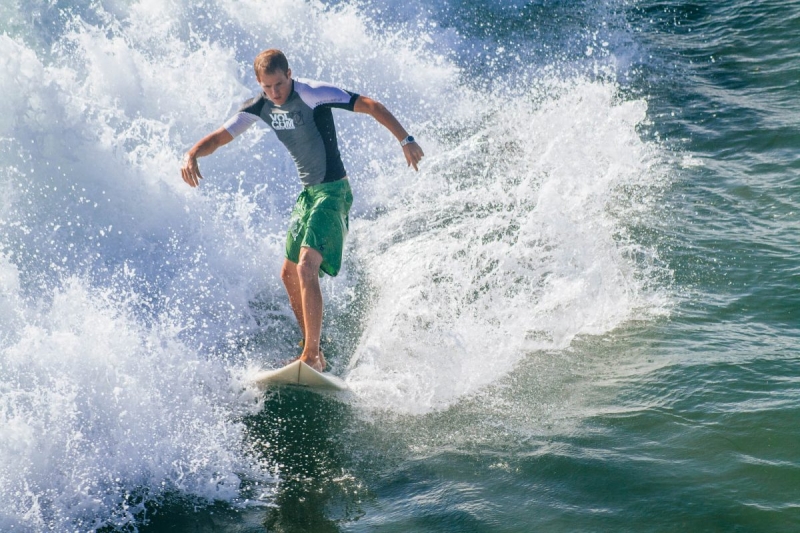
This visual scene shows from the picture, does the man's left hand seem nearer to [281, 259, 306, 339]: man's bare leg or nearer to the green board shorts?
the green board shorts

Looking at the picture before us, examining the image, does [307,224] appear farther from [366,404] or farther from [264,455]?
[264,455]

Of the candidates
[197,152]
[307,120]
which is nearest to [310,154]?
[307,120]

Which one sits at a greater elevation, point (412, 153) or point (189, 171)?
point (412, 153)

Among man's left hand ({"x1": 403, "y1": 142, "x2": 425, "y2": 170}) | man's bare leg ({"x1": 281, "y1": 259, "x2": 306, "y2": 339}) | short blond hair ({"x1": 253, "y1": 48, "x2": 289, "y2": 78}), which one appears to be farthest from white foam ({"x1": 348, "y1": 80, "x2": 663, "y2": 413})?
short blond hair ({"x1": 253, "y1": 48, "x2": 289, "y2": 78})

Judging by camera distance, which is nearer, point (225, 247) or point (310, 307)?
point (310, 307)

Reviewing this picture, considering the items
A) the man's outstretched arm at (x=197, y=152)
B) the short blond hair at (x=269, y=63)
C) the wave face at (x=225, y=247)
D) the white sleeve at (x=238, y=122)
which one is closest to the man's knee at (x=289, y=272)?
the wave face at (x=225, y=247)

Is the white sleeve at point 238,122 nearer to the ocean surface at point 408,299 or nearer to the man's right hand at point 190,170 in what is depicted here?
the man's right hand at point 190,170

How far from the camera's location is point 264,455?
491cm

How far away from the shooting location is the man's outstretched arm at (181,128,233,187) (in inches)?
219

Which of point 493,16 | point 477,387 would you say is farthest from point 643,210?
point 493,16

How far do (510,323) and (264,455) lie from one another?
214 cm

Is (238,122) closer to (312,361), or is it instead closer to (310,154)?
(310,154)

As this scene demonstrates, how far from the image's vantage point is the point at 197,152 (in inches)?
225

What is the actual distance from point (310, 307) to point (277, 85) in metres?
1.53
